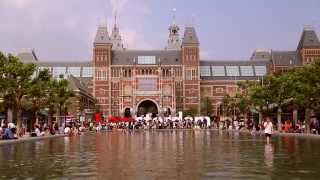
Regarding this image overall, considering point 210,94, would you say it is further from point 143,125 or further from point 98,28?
point 143,125

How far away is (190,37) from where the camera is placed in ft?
472

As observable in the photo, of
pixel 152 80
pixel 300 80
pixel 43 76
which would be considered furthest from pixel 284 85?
pixel 152 80

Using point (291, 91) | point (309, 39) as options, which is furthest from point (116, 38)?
point (291, 91)

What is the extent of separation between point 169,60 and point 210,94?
1395 centimetres

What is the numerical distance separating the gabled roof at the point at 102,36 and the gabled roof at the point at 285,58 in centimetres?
4299

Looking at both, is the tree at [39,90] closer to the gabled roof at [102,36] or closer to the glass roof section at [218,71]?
the gabled roof at [102,36]

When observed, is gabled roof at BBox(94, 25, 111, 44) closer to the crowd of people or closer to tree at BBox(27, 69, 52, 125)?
the crowd of people

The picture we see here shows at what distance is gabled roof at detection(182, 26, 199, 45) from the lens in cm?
14262

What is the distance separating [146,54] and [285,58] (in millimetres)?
35718

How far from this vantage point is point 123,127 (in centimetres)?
7969

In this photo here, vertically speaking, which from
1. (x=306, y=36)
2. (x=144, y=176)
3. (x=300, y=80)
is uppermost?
(x=306, y=36)

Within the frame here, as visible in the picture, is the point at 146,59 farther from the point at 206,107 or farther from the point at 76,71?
the point at 206,107

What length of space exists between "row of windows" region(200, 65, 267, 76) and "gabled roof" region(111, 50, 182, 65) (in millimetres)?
9230

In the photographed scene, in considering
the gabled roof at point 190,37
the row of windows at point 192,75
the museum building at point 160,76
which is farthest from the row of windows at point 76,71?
the gabled roof at point 190,37
